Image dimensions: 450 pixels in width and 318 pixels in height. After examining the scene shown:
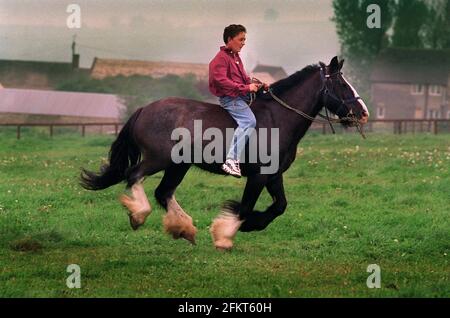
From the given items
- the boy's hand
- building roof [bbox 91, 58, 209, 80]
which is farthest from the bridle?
building roof [bbox 91, 58, 209, 80]

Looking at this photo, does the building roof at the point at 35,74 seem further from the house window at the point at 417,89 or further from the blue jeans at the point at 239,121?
the blue jeans at the point at 239,121

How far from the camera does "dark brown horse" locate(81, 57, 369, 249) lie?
10750mm

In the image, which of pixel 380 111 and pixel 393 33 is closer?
pixel 393 33

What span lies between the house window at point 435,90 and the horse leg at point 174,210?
6698 centimetres

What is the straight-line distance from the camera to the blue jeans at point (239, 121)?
10648 millimetres

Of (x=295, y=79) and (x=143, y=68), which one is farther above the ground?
(x=295, y=79)

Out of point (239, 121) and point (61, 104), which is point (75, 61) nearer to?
point (61, 104)

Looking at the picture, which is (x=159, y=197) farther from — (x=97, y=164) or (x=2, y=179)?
(x=97, y=164)

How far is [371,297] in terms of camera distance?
860cm

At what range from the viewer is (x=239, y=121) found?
10711 mm

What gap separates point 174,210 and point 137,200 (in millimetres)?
636

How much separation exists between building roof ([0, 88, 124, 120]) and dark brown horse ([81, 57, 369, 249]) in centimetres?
4743

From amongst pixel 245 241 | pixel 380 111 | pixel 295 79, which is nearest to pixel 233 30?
pixel 295 79
